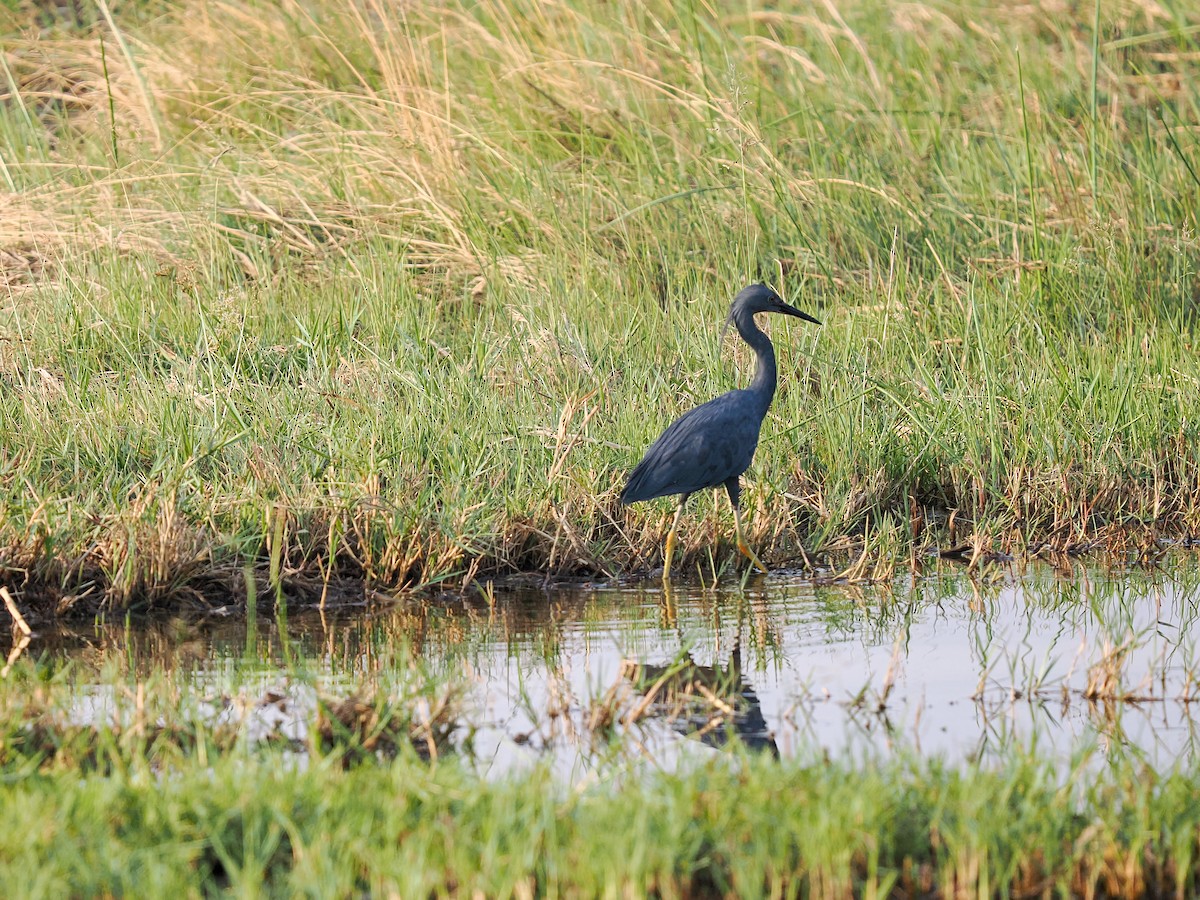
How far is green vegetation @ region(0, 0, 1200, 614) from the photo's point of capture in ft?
17.6

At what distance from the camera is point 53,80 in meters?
10.7

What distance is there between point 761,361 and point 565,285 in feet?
6.20

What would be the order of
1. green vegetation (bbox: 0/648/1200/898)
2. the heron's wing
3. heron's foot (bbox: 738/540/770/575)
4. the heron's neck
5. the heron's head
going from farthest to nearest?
the heron's head, the heron's neck, heron's foot (bbox: 738/540/770/575), the heron's wing, green vegetation (bbox: 0/648/1200/898)

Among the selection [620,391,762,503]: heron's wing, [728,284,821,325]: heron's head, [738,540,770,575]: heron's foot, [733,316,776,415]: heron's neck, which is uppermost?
[728,284,821,325]: heron's head

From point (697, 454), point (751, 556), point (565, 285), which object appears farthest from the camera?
point (565, 285)

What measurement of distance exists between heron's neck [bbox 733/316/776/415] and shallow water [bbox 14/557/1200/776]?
28.7 inches

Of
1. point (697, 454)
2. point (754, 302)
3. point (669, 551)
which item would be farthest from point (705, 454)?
point (754, 302)

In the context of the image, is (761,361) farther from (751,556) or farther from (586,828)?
(586,828)

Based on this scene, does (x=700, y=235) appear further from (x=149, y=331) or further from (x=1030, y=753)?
(x=1030, y=753)

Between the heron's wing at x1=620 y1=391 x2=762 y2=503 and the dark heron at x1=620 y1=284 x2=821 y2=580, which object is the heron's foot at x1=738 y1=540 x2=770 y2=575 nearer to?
the dark heron at x1=620 y1=284 x2=821 y2=580

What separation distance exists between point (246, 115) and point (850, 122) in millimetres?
3496

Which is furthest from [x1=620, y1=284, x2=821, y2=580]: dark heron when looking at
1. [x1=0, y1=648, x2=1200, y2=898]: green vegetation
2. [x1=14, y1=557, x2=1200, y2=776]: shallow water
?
[x1=0, y1=648, x2=1200, y2=898]: green vegetation

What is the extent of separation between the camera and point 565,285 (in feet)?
24.5

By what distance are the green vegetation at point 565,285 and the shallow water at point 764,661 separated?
0.85ft
